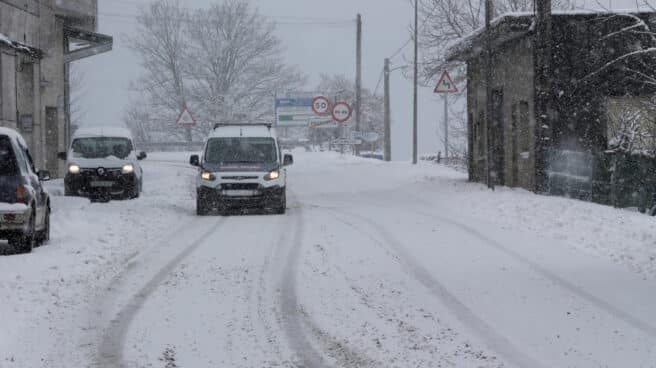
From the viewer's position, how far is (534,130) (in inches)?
896

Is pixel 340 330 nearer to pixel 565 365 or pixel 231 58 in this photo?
pixel 565 365

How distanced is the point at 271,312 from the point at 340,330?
1.05 meters

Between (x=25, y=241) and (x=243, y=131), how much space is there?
8.83m

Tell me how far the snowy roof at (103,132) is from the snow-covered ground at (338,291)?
6.88 m

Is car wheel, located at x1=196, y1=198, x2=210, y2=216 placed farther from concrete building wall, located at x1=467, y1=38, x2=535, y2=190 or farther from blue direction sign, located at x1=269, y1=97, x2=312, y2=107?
blue direction sign, located at x1=269, y1=97, x2=312, y2=107

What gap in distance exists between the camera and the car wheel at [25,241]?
1254cm

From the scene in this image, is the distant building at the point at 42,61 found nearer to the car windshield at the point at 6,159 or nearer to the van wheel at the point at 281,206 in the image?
the van wheel at the point at 281,206

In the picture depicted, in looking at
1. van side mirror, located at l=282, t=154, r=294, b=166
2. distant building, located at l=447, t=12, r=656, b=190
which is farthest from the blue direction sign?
van side mirror, located at l=282, t=154, r=294, b=166

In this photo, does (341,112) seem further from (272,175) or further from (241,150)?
(272,175)

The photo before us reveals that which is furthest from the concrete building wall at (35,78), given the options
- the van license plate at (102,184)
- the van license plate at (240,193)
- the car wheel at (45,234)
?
the car wheel at (45,234)

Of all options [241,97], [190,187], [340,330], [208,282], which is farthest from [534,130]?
[241,97]

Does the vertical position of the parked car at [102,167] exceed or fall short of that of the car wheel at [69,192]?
it exceeds it

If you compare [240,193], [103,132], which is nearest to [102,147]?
[103,132]

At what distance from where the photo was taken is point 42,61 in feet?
107
